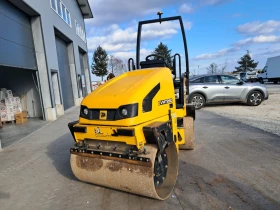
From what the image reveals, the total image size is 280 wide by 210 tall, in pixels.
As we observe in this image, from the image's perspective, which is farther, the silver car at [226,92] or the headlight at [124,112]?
the silver car at [226,92]

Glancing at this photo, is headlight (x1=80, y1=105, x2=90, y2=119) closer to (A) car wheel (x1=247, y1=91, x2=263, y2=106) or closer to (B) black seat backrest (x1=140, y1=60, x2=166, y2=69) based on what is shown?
(B) black seat backrest (x1=140, y1=60, x2=166, y2=69)

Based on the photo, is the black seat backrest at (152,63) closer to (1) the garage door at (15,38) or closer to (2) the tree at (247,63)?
(1) the garage door at (15,38)

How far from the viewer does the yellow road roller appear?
8.54 ft

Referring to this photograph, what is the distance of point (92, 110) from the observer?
297 cm

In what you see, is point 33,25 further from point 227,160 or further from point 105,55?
point 105,55

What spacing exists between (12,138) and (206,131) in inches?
242

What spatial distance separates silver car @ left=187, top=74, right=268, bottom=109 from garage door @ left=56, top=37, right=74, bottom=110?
8003 millimetres

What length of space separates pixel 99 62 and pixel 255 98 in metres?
45.7

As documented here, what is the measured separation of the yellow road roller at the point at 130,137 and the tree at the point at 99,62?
1920 inches

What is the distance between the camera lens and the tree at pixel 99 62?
2008 inches

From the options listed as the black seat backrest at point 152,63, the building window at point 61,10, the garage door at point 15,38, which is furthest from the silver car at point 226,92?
the building window at point 61,10

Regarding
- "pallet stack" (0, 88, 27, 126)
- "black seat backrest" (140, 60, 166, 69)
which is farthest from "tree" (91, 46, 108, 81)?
"black seat backrest" (140, 60, 166, 69)

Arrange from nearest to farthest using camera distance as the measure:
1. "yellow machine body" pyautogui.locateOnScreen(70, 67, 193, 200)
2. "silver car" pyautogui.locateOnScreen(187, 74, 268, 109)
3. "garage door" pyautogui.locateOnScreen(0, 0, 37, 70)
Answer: "yellow machine body" pyautogui.locateOnScreen(70, 67, 193, 200) < "garage door" pyautogui.locateOnScreen(0, 0, 37, 70) < "silver car" pyautogui.locateOnScreen(187, 74, 268, 109)

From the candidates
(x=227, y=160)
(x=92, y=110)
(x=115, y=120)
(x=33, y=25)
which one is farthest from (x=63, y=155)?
(x=33, y=25)
